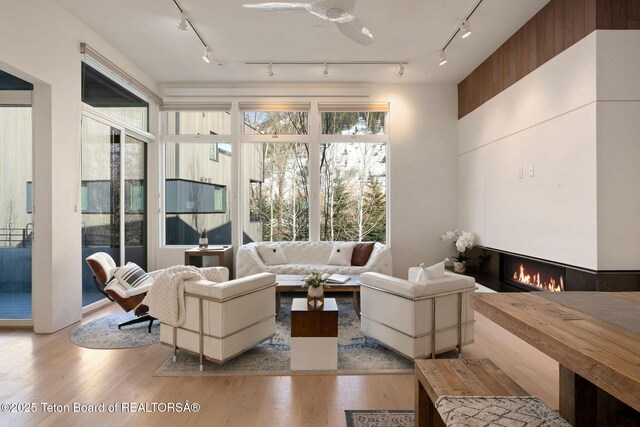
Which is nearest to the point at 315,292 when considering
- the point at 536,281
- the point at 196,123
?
the point at 536,281

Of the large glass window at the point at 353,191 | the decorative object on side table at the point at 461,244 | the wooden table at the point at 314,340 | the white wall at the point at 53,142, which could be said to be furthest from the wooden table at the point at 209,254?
the decorative object on side table at the point at 461,244

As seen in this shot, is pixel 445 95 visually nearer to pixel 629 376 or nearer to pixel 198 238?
pixel 198 238

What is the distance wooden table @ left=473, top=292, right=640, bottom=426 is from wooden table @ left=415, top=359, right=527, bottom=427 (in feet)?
0.69

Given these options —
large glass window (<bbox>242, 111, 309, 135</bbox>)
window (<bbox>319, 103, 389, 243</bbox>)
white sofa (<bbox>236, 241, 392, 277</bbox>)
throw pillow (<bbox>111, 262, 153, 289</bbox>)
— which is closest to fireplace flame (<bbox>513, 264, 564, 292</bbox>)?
white sofa (<bbox>236, 241, 392, 277</bbox>)

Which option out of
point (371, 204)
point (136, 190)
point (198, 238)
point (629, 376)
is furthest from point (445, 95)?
point (629, 376)

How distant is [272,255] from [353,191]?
1.78 m

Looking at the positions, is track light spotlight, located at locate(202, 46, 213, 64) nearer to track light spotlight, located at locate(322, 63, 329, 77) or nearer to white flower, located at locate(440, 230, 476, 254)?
track light spotlight, located at locate(322, 63, 329, 77)

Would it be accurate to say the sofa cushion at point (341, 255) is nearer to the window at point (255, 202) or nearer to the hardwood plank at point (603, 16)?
the window at point (255, 202)

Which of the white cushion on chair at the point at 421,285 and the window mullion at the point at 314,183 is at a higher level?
the window mullion at the point at 314,183

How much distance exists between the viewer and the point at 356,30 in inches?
119

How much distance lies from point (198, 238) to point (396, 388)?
170 inches

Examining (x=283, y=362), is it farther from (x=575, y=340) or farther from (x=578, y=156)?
(x=578, y=156)

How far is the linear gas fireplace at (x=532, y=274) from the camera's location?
11.1ft

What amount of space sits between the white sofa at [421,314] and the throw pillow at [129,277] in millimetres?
2395
